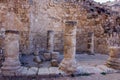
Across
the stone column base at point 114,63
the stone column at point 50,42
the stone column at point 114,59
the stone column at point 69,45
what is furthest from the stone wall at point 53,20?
the stone column at point 69,45

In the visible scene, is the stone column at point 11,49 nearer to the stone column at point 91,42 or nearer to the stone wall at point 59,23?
the stone wall at point 59,23

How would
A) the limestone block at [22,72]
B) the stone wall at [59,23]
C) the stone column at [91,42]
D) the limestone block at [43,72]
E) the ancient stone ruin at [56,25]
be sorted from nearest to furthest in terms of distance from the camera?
the limestone block at [22,72] < the limestone block at [43,72] < the ancient stone ruin at [56,25] < the stone column at [91,42] < the stone wall at [59,23]

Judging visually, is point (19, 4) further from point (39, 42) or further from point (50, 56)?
point (50, 56)

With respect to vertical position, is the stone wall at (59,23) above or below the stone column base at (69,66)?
above

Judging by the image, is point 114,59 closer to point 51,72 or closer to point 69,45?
point 69,45

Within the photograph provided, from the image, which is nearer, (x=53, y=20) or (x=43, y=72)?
(x=43, y=72)

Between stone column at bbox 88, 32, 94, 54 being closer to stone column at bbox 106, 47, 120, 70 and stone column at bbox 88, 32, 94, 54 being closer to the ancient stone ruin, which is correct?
the ancient stone ruin

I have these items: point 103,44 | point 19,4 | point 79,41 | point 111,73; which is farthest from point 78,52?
point 111,73

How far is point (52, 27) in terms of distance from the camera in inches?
563

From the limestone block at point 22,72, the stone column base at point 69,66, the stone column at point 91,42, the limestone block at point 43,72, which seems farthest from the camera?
the stone column at point 91,42

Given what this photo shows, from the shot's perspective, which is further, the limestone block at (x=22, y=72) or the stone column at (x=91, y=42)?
the stone column at (x=91, y=42)

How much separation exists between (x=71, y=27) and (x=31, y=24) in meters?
6.61

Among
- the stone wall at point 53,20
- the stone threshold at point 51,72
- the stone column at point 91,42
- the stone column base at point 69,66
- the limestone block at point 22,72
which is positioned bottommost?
the stone threshold at point 51,72

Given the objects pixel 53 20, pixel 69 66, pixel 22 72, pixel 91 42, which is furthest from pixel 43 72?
pixel 53 20
